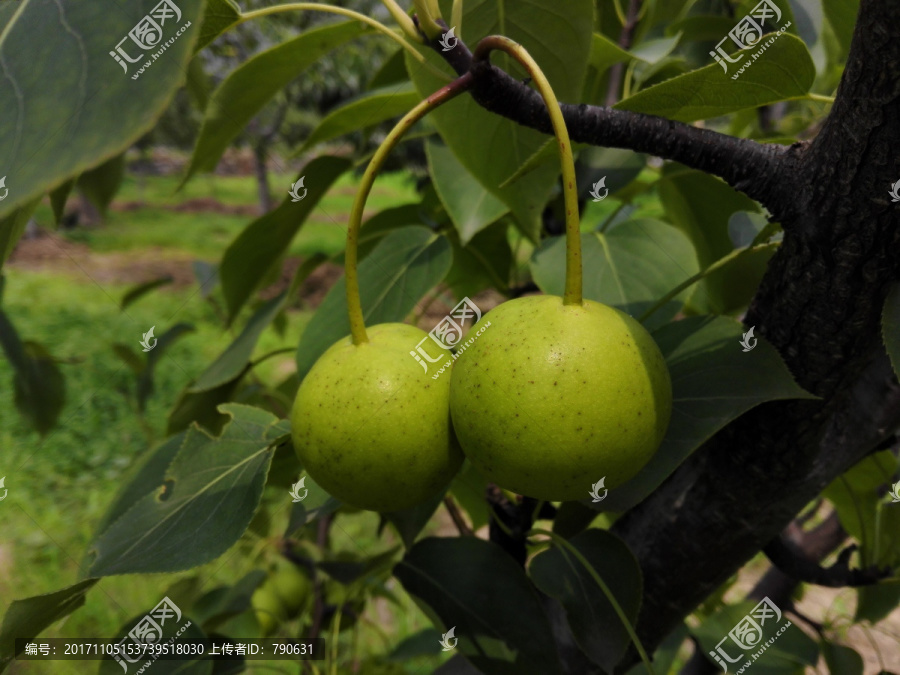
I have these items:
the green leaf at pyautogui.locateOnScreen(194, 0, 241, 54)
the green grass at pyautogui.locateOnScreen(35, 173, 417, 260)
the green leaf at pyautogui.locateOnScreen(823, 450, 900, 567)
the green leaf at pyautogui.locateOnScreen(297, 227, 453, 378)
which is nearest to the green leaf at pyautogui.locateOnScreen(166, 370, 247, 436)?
the green leaf at pyautogui.locateOnScreen(297, 227, 453, 378)

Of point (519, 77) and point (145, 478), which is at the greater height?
point (519, 77)

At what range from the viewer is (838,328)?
48cm

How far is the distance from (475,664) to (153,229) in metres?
7.01

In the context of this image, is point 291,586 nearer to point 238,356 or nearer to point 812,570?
point 238,356

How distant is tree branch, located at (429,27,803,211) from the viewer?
0.44 m

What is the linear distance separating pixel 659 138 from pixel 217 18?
450 mm

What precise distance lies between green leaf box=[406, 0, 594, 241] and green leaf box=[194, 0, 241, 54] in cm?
17

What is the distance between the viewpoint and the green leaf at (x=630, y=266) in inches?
26.5

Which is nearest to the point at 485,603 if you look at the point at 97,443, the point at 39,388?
the point at 39,388

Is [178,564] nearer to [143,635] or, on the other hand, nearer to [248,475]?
[248,475]

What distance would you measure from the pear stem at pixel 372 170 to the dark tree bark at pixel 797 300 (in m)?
0.02

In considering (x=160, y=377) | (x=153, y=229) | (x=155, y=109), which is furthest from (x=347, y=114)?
(x=153, y=229)

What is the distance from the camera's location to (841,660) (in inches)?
33.8

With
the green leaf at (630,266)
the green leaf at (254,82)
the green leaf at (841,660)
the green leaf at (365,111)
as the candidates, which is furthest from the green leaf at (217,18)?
the green leaf at (841,660)
